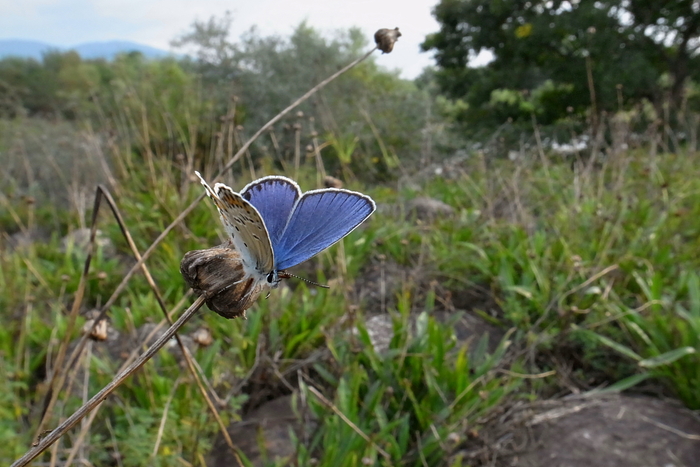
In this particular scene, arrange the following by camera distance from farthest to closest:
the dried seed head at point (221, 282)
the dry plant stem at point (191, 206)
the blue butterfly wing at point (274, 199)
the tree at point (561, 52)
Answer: the tree at point (561, 52) → the dry plant stem at point (191, 206) → the blue butterfly wing at point (274, 199) → the dried seed head at point (221, 282)

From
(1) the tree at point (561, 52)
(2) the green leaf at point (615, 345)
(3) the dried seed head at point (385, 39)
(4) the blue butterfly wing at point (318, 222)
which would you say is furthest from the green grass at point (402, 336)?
(1) the tree at point (561, 52)

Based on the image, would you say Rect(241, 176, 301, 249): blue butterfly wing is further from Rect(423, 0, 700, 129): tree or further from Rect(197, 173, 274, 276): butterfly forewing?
Rect(423, 0, 700, 129): tree

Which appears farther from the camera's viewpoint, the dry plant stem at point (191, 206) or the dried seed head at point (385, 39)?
the dried seed head at point (385, 39)

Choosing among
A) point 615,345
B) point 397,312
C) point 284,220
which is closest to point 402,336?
point 397,312

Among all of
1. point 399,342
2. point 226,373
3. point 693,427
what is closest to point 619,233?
point 693,427

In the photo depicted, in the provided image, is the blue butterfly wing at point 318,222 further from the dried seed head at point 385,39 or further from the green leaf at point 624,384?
the green leaf at point 624,384

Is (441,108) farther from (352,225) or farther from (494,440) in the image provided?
(352,225)
